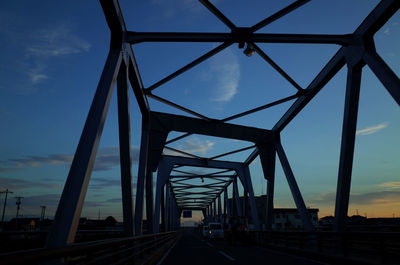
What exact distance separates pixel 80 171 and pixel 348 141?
29.7 feet

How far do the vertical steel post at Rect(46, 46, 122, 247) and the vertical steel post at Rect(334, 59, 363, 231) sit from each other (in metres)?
8.16

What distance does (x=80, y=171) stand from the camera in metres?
6.72

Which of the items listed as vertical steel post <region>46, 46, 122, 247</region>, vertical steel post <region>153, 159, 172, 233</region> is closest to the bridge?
vertical steel post <region>46, 46, 122, 247</region>

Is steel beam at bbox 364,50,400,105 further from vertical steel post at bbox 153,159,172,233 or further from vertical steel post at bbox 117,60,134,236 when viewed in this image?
vertical steel post at bbox 153,159,172,233

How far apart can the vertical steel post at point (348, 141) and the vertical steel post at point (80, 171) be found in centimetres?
816

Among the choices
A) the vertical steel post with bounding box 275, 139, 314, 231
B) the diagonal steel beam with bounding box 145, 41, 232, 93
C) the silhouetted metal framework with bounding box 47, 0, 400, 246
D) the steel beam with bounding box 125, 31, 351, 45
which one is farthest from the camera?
the vertical steel post with bounding box 275, 139, 314, 231

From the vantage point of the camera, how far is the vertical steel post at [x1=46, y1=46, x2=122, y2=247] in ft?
19.9

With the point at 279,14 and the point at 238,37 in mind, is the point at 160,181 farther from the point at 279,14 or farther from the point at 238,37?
the point at 279,14

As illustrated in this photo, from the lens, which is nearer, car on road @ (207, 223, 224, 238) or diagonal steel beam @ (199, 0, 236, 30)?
diagonal steel beam @ (199, 0, 236, 30)

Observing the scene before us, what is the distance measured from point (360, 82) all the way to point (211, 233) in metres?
29.8

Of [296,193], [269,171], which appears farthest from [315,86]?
[269,171]

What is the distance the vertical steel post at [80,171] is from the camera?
605 centimetres

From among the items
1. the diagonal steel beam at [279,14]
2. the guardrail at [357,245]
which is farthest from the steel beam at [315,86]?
the guardrail at [357,245]

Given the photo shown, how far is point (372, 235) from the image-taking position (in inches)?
323
